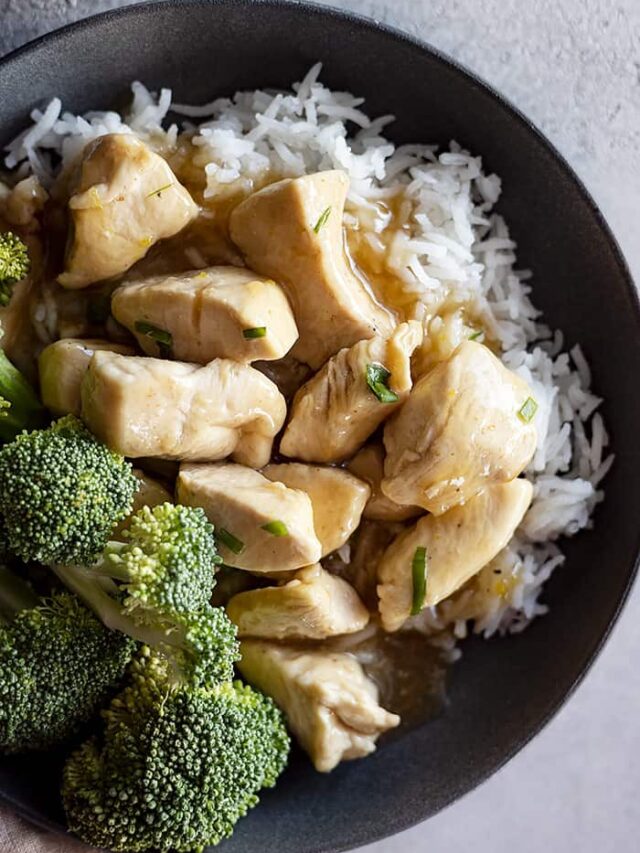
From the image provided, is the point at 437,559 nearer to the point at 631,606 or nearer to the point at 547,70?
the point at 631,606

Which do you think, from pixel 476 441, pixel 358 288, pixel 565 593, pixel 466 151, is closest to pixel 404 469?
pixel 476 441

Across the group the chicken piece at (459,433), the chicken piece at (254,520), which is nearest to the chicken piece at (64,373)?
the chicken piece at (254,520)

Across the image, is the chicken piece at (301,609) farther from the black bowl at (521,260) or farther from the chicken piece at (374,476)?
the black bowl at (521,260)

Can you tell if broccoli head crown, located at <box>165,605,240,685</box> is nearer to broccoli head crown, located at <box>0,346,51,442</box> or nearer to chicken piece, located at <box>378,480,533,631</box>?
chicken piece, located at <box>378,480,533,631</box>

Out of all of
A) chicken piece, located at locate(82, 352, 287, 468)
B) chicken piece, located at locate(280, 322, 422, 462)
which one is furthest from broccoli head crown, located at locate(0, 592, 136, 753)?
chicken piece, located at locate(280, 322, 422, 462)

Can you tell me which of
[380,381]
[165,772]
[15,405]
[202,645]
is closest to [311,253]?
[380,381]

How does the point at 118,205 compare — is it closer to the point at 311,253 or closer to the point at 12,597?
the point at 311,253
